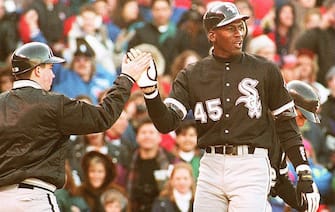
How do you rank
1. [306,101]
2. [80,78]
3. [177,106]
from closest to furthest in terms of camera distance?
[177,106] < [306,101] < [80,78]

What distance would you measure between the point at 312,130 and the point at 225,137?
16.8ft

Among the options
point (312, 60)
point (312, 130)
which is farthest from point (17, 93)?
point (312, 60)

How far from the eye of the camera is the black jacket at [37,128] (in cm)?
748

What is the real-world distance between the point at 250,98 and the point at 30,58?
1.62 m

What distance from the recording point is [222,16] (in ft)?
26.6

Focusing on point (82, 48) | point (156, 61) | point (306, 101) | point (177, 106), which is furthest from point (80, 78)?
point (177, 106)

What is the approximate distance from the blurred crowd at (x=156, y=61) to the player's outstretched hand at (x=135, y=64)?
2392 mm

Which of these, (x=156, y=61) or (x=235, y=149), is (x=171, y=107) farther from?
(x=156, y=61)

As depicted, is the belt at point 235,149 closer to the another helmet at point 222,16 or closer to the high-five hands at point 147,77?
the high-five hands at point 147,77

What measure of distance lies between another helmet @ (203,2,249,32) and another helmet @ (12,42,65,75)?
3.95 ft

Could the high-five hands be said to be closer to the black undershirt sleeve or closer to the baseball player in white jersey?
the baseball player in white jersey

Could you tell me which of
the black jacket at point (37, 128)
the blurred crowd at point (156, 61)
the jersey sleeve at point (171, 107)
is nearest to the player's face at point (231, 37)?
the jersey sleeve at point (171, 107)

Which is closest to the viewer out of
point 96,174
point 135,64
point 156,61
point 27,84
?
point 27,84

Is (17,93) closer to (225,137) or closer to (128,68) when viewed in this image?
(128,68)
